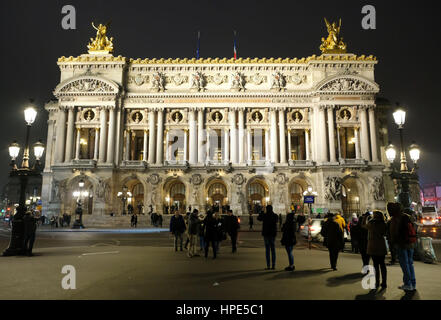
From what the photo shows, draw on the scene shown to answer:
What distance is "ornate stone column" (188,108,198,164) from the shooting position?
4459cm

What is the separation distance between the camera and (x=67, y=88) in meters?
45.5

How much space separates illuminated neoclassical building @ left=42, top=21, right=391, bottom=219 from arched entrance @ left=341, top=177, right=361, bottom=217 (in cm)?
14

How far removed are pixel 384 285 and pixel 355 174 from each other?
37.3 metres

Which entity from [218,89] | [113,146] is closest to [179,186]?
[113,146]

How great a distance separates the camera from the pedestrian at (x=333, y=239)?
10.8 metres

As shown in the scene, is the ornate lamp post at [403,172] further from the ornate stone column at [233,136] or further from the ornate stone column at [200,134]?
the ornate stone column at [200,134]

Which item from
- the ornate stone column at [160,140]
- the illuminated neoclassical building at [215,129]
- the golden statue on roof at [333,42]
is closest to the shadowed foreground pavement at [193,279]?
the illuminated neoclassical building at [215,129]

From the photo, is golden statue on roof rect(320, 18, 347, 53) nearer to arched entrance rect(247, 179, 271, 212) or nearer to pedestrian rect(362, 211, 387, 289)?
arched entrance rect(247, 179, 271, 212)

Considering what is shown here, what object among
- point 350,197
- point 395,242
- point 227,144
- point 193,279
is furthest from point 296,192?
point 193,279

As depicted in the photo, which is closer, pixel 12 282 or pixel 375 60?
pixel 12 282

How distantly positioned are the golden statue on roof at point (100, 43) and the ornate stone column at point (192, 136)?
618 inches

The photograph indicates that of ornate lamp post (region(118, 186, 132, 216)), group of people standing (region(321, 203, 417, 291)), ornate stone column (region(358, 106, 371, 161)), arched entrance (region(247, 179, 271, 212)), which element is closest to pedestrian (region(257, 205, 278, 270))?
group of people standing (region(321, 203, 417, 291))

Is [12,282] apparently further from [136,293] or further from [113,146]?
[113,146]
